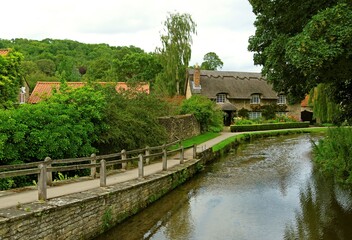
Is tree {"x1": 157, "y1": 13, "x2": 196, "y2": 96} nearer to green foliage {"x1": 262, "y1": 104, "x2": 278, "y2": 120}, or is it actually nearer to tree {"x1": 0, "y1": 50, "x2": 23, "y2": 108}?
green foliage {"x1": 262, "y1": 104, "x2": 278, "y2": 120}

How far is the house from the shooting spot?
51.8 m

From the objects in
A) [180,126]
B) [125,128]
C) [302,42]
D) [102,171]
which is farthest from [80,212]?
[180,126]

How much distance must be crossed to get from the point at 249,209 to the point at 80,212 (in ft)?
20.5

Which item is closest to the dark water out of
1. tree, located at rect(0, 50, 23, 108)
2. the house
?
tree, located at rect(0, 50, 23, 108)

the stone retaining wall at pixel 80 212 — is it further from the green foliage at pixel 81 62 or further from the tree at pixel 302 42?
the green foliage at pixel 81 62

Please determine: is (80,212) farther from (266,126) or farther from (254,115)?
(254,115)

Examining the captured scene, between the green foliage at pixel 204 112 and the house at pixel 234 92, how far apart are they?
407 inches

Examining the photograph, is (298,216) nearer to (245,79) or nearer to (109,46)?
(245,79)

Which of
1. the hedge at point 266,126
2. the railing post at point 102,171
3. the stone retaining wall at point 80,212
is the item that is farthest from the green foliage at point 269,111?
the railing post at point 102,171

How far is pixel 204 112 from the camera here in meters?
37.3

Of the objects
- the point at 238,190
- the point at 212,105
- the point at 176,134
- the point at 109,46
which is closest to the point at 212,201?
the point at 238,190

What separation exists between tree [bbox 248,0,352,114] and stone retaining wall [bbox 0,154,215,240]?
6.17 m

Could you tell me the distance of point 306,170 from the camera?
65.9 feet

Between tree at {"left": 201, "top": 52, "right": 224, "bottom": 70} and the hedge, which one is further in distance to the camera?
tree at {"left": 201, "top": 52, "right": 224, "bottom": 70}
